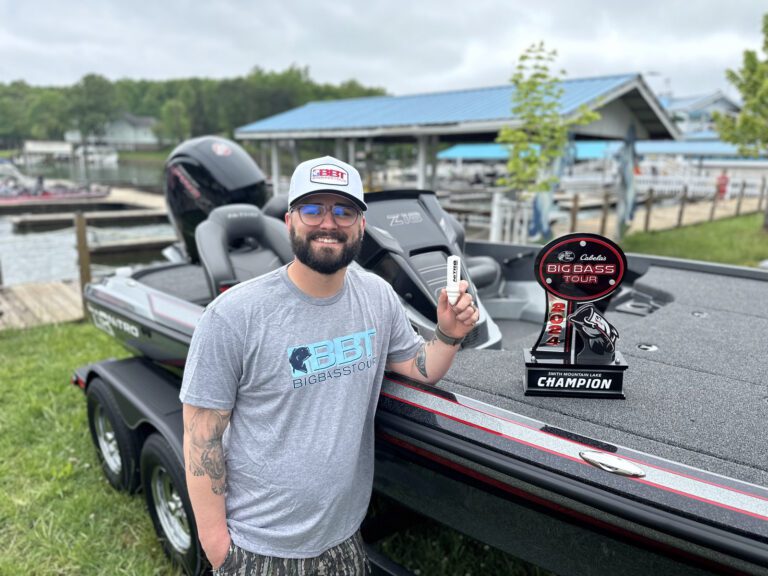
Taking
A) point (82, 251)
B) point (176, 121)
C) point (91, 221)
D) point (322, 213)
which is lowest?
point (91, 221)

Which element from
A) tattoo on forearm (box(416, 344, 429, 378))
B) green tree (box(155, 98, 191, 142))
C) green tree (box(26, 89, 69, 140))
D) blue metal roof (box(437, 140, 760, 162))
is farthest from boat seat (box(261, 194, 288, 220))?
green tree (box(26, 89, 69, 140))

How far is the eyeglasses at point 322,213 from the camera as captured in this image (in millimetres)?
1577

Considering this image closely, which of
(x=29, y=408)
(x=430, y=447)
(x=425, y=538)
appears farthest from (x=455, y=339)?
(x=29, y=408)

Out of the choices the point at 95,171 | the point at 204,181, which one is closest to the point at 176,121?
the point at 95,171

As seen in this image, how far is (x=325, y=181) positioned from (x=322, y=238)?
0.52 ft

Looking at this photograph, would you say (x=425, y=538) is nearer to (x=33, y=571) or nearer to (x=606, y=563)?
(x=606, y=563)

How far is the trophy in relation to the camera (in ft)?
5.77

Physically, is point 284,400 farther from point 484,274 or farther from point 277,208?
point 277,208

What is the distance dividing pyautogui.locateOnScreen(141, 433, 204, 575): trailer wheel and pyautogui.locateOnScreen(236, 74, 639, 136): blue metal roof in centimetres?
706

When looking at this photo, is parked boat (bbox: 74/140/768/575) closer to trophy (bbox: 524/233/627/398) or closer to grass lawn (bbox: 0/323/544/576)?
trophy (bbox: 524/233/627/398)

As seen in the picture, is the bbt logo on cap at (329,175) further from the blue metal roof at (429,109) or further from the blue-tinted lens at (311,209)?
the blue metal roof at (429,109)

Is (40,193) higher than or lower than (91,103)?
lower

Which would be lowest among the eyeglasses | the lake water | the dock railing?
the lake water

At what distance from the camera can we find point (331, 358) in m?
1.63
